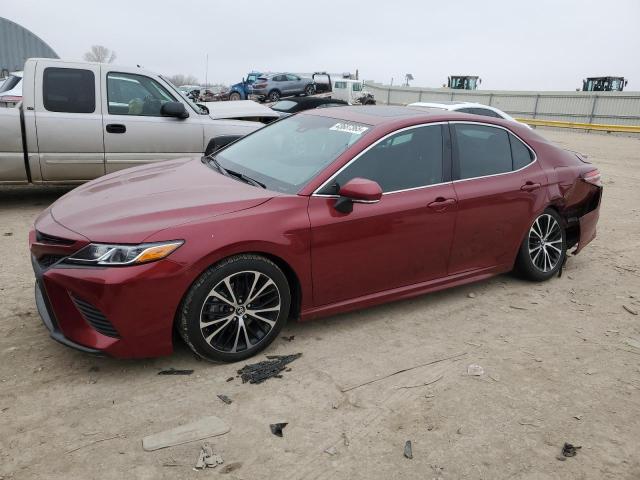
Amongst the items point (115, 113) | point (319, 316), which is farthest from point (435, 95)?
point (319, 316)

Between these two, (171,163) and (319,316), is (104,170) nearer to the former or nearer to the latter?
(171,163)

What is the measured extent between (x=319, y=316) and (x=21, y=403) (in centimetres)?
183

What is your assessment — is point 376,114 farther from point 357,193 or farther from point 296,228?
point 296,228

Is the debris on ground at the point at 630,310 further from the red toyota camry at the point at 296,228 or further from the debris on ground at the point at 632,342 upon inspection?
the red toyota camry at the point at 296,228

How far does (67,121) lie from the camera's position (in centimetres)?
645

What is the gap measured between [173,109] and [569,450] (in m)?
5.93

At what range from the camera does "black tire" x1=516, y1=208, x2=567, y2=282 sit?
4707 mm

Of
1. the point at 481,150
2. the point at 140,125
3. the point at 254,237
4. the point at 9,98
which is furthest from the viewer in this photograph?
the point at 9,98

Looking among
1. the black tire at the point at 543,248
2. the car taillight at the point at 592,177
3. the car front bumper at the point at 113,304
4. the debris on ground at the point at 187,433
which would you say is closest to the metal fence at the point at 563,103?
the car taillight at the point at 592,177

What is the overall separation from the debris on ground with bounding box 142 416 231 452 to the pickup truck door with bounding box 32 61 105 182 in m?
4.89

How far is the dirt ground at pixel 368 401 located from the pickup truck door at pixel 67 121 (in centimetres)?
255

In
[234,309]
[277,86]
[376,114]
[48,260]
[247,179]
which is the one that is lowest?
[234,309]

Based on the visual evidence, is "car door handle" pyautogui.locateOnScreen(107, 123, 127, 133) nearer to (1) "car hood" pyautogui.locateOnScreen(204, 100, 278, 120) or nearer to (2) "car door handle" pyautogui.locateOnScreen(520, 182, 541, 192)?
(1) "car hood" pyautogui.locateOnScreen(204, 100, 278, 120)

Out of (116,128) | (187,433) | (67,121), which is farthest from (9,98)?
(187,433)
